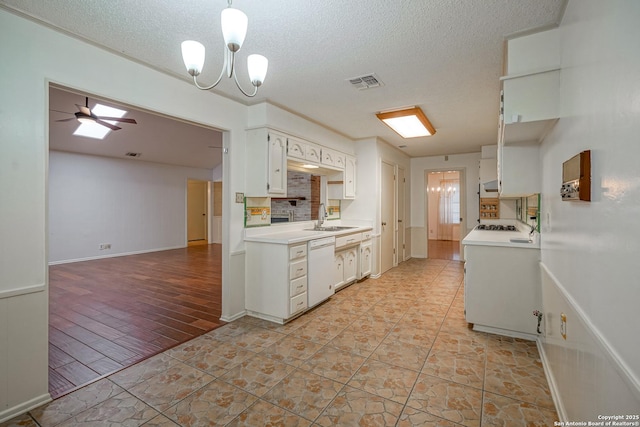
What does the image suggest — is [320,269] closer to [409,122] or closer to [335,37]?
[409,122]

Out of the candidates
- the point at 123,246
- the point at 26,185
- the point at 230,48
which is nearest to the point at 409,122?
the point at 230,48

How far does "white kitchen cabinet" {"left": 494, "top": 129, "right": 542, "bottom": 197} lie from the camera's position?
2590mm

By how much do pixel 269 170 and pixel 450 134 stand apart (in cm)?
322

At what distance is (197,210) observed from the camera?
1009 centimetres

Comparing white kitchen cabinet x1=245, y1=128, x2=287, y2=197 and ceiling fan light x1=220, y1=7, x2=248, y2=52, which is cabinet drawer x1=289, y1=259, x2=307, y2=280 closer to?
white kitchen cabinet x1=245, y1=128, x2=287, y2=197

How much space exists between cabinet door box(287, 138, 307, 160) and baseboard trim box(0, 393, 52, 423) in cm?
294

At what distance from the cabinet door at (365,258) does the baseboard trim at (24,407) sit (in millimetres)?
3762

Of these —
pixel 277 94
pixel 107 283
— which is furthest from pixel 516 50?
pixel 107 283

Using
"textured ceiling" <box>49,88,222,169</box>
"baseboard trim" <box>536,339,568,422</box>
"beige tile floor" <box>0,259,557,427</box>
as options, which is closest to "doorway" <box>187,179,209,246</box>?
"textured ceiling" <box>49,88,222,169</box>

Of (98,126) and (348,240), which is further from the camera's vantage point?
(98,126)

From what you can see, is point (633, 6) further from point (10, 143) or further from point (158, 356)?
point (158, 356)

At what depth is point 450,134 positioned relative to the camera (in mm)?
4906

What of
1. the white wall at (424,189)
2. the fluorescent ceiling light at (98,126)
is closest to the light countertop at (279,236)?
the white wall at (424,189)

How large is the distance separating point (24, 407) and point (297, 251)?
89.8 inches
